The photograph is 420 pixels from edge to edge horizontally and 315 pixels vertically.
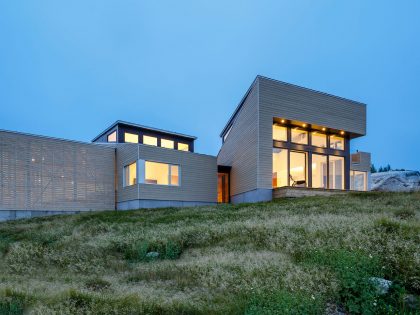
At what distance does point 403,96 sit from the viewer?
182m

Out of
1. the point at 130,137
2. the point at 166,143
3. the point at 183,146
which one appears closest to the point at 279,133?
the point at 130,137

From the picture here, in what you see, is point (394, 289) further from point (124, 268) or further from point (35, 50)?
point (35, 50)

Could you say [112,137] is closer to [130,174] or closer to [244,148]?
[130,174]

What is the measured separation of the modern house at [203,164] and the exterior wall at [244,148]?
7cm

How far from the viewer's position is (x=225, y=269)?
21.9 feet

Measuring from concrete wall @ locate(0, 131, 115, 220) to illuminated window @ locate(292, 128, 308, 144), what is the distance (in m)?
12.4

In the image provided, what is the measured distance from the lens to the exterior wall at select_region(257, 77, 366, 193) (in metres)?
21.3

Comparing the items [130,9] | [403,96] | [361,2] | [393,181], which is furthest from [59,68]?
[393,181]

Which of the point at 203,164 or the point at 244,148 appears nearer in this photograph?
the point at 244,148

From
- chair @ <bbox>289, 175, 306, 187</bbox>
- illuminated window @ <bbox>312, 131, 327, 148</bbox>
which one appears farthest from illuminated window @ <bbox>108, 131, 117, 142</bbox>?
illuminated window @ <bbox>312, 131, 327, 148</bbox>

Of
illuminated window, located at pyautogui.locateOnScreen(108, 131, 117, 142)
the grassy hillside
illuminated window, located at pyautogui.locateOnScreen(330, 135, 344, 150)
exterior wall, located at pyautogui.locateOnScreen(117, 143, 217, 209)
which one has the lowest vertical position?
the grassy hillside

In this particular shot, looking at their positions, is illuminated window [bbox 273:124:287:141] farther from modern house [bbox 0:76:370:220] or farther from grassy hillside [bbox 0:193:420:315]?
grassy hillside [bbox 0:193:420:315]

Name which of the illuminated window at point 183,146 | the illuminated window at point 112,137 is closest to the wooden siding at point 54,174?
the illuminated window at point 112,137

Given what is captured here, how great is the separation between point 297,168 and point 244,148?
3.66m
